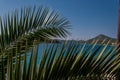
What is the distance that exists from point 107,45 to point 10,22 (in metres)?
1.51

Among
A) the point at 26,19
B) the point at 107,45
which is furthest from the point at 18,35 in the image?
the point at 107,45

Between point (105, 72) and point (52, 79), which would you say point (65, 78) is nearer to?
point (52, 79)

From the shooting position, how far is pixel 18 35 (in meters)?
2.79

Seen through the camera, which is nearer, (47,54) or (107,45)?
(47,54)

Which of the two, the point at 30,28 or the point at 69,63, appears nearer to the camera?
the point at 69,63

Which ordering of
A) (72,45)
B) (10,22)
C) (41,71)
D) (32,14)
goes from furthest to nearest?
(32,14)
(10,22)
(72,45)
(41,71)

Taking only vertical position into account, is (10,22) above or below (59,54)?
above

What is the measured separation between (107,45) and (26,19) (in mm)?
1610

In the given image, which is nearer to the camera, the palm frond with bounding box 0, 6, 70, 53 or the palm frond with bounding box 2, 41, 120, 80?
the palm frond with bounding box 2, 41, 120, 80

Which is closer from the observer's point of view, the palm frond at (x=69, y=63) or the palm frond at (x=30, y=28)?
the palm frond at (x=69, y=63)

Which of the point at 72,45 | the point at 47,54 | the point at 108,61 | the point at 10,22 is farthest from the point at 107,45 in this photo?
the point at 10,22

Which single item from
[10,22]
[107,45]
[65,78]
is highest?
[10,22]

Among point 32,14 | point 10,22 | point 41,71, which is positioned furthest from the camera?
point 32,14

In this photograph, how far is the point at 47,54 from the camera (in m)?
1.14
